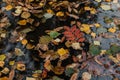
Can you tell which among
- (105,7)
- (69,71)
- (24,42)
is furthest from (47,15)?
(69,71)

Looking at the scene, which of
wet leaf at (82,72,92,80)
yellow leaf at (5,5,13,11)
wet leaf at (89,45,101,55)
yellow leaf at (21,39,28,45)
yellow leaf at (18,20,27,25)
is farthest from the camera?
yellow leaf at (5,5,13,11)

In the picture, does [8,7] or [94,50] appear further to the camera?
[8,7]

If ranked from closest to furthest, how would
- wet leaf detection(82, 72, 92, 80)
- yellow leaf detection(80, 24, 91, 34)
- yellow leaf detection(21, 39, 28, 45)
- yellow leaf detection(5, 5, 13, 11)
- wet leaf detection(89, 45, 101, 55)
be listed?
wet leaf detection(82, 72, 92, 80)
wet leaf detection(89, 45, 101, 55)
yellow leaf detection(21, 39, 28, 45)
yellow leaf detection(80, 24, 91, 34)
yellow leaf detection(5, 5, 13, 11)

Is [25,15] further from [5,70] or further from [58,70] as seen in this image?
[58,70]

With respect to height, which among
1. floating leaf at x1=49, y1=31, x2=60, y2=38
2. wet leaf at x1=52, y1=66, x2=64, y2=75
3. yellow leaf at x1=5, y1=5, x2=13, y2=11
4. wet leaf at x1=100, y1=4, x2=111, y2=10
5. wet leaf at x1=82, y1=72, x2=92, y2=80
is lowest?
wet leaf at x1=82, y1=72, x2=92, y2=80

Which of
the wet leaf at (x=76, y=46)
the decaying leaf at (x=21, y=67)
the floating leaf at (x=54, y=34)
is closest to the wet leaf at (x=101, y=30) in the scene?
the wet leaf at (x=76, y=46)

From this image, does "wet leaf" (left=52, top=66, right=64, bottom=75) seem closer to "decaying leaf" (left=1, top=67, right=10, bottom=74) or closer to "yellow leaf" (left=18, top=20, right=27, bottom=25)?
"decaying leaf" (left=1, top=67, right=10, bottom=74)

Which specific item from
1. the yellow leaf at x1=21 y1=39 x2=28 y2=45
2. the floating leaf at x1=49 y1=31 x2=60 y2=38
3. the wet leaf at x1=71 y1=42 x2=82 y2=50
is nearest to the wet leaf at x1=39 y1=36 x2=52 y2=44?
the floating leaf at x1=49 y1=31 x2=60 y2=38

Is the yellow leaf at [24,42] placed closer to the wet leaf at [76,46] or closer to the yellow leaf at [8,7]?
the wet leaf at [76,46]

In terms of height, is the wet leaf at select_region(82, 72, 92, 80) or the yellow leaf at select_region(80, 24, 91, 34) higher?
the yellow leaf at select_region(80, 24, 91, 34)

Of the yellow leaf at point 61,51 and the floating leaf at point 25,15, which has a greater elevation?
the floating leaf at point 25,15

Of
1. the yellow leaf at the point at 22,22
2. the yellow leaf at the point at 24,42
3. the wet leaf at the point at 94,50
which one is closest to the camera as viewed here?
the wet leaf at the point at 94,50

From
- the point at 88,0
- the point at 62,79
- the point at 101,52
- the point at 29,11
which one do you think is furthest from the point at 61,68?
the point at 88,0
